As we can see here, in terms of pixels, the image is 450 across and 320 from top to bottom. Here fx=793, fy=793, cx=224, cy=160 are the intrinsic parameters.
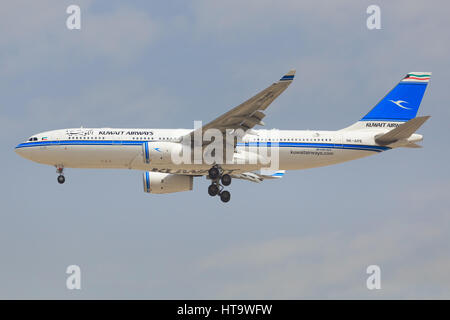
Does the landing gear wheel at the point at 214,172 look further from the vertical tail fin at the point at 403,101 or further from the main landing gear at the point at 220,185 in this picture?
the vertical tail fin at the point at 403,101

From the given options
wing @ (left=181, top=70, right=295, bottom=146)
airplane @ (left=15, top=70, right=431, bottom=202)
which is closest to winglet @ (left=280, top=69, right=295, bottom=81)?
wing @ (left=181, top=70, right=295, bottom=146)

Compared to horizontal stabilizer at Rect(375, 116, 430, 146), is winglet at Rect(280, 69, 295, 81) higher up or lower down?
higher up

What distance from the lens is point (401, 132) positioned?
47.3 meters

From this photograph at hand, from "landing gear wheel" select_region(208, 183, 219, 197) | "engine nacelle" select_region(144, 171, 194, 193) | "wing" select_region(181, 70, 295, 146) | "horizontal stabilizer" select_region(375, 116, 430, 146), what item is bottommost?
"landing gear wheel" select_region(208, 183, 219, 197)

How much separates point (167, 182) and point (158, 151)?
5891mm

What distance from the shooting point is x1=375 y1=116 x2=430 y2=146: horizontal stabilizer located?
150 feet

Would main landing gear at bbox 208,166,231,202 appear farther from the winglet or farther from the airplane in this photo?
the winglet

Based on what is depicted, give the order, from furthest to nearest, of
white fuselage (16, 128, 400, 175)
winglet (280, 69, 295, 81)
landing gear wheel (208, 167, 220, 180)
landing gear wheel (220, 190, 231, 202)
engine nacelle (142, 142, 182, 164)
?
1. landing gear wheel (220, 190, 231, 202)
2. landing gear wheel (208, 167, 220, 180)
3. white fuselage (16, 128, 400, 175)
4. engine nacelle (142, 142, 182, 164)
5. winglet (280, 69, 295, 81)

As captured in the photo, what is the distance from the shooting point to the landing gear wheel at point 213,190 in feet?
158

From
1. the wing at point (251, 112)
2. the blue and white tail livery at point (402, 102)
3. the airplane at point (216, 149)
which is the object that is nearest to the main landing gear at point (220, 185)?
the airplane at point (216, 149)

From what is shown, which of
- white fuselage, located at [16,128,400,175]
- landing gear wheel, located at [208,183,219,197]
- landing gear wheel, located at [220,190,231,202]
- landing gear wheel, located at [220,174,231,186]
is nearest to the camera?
white fuselage, located at [16,128,400,175]

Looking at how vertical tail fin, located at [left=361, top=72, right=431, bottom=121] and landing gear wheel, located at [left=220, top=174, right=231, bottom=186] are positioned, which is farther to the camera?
vertical tail fin, located at [left=361, top=72, right=431, bottom=121]

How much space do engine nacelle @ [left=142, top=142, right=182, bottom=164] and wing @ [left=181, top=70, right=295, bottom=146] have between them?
4.49ft

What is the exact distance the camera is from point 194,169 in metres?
47.6
